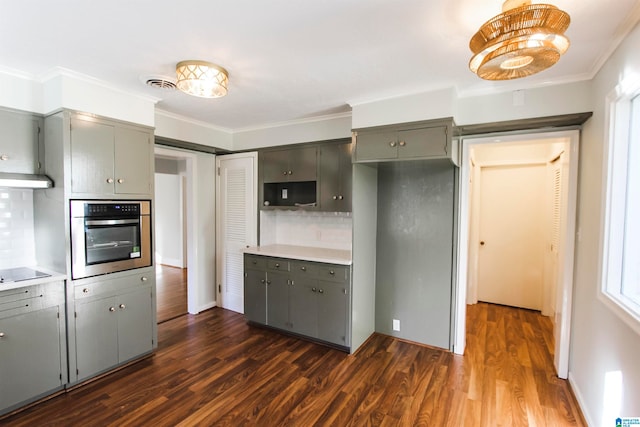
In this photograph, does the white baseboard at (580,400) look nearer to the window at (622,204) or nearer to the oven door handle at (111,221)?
the window at (622,204)

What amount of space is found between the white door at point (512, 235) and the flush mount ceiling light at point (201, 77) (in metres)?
3.99

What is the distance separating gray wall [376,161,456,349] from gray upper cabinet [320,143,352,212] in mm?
389

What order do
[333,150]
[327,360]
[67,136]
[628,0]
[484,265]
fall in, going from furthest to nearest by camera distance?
[484,265] < [333,150] < [327,360] < [67,136] < [628,0]

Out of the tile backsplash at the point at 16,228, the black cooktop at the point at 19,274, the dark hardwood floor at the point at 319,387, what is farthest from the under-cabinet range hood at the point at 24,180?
the dark hardwood floor at the point at 319,387

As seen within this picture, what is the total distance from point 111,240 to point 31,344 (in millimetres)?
892

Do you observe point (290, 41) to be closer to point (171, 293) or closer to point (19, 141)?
point (19, 141)

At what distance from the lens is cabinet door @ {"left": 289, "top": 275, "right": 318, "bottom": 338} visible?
3.29m

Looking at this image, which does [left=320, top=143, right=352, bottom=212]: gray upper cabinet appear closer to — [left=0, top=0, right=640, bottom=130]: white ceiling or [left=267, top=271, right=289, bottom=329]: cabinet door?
[left=0, top=0, right=640, bottom=130]: white ceiling

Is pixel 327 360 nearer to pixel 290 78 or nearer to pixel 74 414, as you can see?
pixel 74 414

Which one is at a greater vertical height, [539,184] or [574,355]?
[539,184]

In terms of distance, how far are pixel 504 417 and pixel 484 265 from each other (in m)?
2.86

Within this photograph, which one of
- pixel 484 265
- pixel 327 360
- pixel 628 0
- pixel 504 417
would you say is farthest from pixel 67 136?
pixel 484 265

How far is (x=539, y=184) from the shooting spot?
433cm

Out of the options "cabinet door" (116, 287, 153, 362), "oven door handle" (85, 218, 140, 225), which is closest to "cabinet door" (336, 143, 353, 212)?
"oven door handle" (85, 218, 140, 225)
